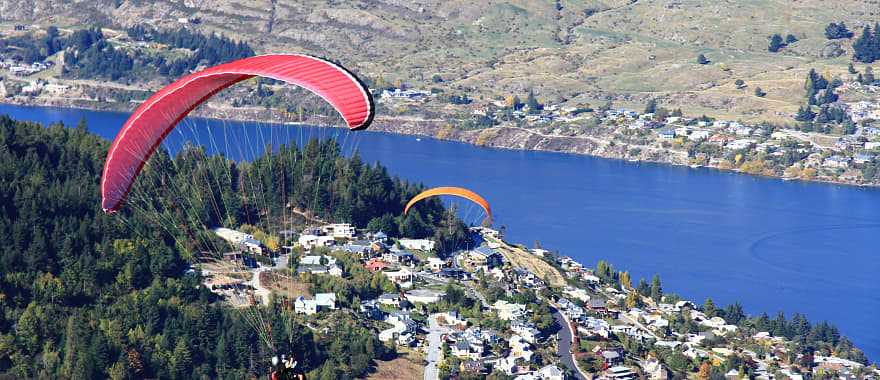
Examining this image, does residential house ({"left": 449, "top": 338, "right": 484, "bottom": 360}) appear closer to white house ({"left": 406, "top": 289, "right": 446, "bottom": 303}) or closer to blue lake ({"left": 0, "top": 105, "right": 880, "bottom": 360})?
white house ({"left": 406, "top": 289, "right": 446, "bottom": 303})

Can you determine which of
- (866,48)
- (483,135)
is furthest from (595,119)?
(866,48)

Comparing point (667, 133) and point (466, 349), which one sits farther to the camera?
point (667, 133)

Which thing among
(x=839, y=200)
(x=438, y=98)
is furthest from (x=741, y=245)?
(x=438, y=98)

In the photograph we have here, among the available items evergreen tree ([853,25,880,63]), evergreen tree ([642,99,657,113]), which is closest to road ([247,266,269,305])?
Result: evergreen tree ([642,99,657,113])

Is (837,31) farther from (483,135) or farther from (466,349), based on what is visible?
(466,349)

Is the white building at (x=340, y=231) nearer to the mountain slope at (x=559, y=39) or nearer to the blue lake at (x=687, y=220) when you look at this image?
the blue lake at (x=687, y=220)

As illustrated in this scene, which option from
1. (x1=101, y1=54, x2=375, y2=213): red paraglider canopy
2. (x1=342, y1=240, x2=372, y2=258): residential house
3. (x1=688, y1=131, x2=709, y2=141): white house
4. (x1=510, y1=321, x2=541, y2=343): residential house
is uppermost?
(x1=101, y1=54, x2=375, y2=213): red paraglider canopy
